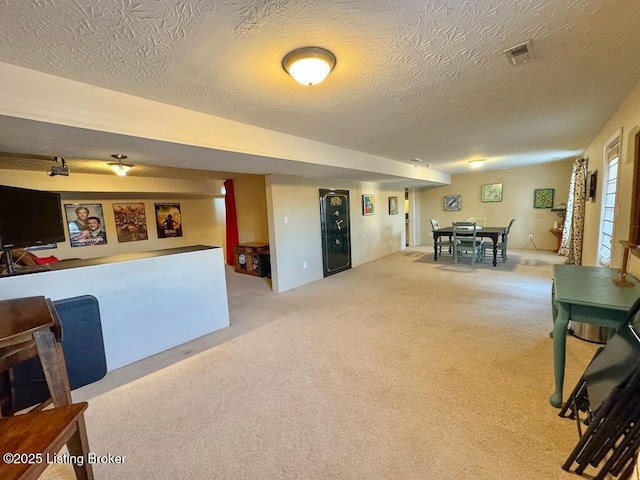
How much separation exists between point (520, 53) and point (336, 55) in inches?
43.0

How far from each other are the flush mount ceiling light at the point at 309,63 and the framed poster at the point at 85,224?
6083 mm

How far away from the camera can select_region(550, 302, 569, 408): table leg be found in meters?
1.60

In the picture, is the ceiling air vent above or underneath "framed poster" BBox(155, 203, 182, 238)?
above

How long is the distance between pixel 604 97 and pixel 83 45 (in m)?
3.84

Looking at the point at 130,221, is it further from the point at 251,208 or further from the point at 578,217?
the point at 578,217

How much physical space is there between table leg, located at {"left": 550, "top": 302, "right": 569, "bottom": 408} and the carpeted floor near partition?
0.08m

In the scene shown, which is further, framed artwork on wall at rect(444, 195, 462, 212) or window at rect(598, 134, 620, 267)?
framed artwork on wall at rect(444, 195, 462, 212)

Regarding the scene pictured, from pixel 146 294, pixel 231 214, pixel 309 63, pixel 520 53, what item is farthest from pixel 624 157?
pixel 231 214

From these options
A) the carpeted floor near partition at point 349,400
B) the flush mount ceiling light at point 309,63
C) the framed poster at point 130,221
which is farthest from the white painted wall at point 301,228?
the framed poster at point 130,221

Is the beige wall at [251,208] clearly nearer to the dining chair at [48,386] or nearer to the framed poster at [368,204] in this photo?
the framed poster at [368,204]

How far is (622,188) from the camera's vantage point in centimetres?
235

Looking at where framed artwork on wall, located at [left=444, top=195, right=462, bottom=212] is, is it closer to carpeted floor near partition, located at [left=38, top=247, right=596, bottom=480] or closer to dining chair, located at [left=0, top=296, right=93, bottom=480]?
carpeted floor near partition, located at [left=38, top=247, right=596, bottom=480]

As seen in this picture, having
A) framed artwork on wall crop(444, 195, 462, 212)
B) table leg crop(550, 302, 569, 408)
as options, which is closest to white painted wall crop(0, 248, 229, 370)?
table leg crop(550, 302, 569, 408)

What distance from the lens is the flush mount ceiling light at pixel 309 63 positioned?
4.90 feet
